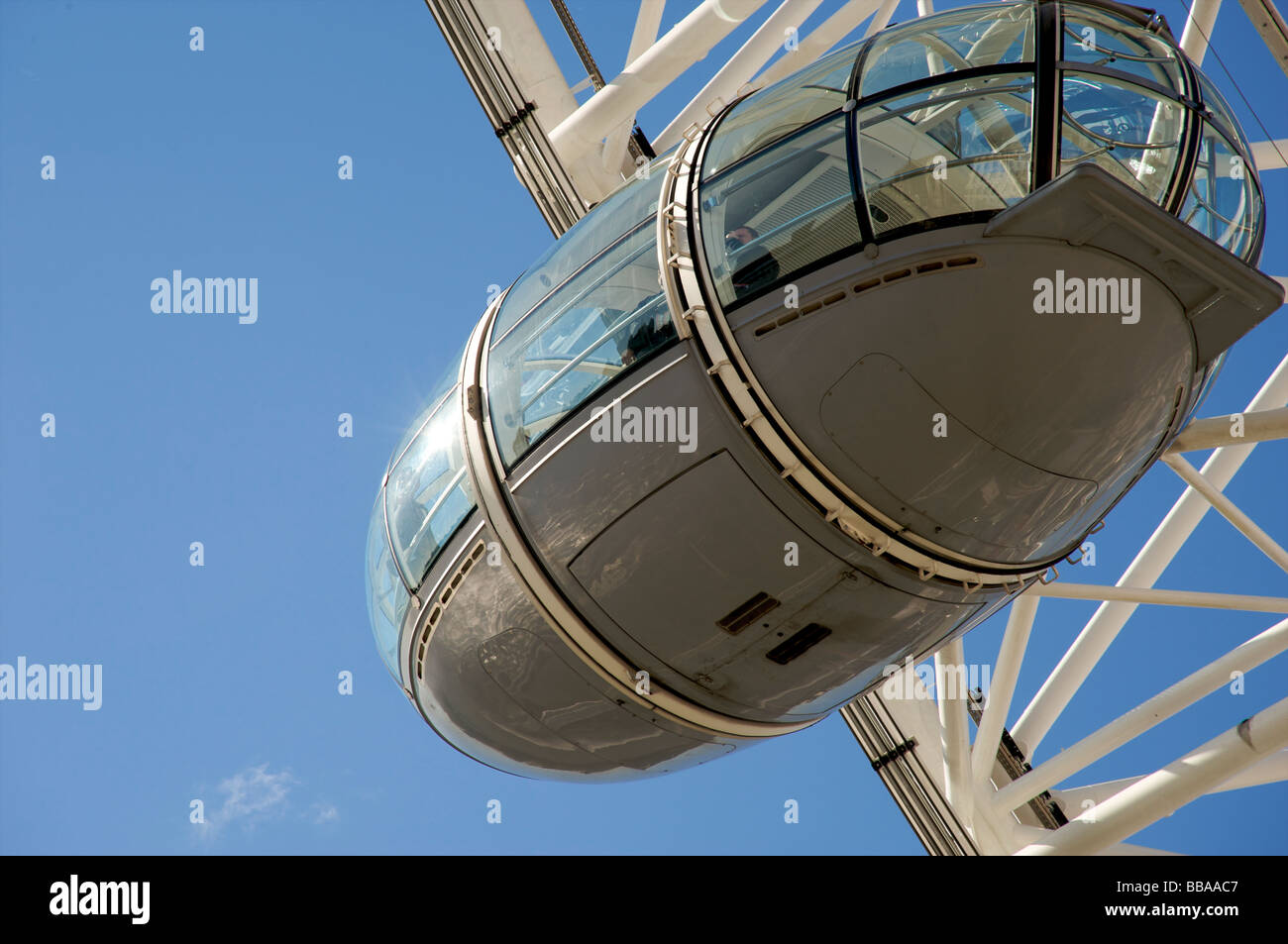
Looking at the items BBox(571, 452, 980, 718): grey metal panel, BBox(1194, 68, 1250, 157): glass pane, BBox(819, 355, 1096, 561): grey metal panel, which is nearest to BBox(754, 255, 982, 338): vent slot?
BBox(819, 355, 1096, 561): grey metal panel

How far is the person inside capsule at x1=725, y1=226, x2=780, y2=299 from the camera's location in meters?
6.04

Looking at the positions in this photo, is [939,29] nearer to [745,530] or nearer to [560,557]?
[745,530]

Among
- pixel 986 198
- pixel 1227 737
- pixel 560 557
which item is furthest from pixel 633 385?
pixel 1227 737

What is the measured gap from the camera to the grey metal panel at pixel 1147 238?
5445 mm

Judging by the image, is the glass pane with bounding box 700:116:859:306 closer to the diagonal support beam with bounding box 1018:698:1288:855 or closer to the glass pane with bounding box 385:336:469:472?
the glass pane with bounding box 385:336:469:472

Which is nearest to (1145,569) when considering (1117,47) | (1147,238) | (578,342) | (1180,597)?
(1180,597)

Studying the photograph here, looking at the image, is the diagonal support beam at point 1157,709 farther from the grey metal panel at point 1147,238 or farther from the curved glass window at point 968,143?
the grey metal panel at point 1147,238

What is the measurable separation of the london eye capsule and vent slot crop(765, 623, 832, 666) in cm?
2

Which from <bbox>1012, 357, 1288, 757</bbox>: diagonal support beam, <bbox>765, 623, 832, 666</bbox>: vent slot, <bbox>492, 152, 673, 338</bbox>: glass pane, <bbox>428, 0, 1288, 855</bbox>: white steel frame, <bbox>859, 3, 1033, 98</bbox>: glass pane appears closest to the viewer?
<bbox>859, 3, 1033, 98</bbox>: glass pane

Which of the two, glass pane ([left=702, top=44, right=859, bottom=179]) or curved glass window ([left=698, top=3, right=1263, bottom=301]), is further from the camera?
glass pane ([left=702, top=44, right=859, bottom=179])

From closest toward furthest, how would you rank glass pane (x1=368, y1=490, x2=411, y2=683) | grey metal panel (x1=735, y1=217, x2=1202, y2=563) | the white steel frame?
1. grey metal panel (x1=735, y1=217, x2=1202, y2=563)
2. glass pane (x1=368, y1=490, x2=411, y2=683)
3. the white steel frame

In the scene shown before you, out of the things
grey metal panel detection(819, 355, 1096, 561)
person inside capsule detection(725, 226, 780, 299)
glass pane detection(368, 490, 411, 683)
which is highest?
person inside capsule detection(725, 226, 780, 299)

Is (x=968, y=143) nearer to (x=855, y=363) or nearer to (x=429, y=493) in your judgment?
(x=855, y=363)

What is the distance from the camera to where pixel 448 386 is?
774 centimetres
